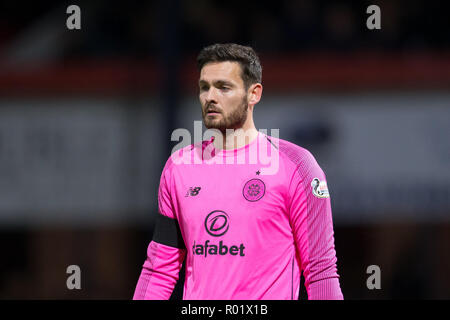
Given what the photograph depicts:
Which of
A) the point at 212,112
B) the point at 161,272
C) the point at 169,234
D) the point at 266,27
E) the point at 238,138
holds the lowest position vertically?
the point at 161,272

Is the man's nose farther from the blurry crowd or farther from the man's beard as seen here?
the blurry crowd

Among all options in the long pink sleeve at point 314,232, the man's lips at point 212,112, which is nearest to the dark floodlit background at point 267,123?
the man's lips at point 212,112

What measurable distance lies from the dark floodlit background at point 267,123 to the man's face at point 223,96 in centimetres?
428

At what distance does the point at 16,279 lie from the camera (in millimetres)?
9391

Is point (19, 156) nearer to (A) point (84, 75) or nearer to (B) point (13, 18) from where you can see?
(A) point (84, 75)

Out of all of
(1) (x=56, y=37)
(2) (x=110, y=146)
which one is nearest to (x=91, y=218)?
(2) (x=110, y=146)

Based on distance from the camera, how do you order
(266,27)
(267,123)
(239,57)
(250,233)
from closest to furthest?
(250,233) < (239,57) < (267,123) < (266,27)

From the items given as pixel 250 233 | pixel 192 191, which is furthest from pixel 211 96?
pixel 250 233

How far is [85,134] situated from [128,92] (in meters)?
0.72

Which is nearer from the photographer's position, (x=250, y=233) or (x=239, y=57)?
(x=250, y=233)

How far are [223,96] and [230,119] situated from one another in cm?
10

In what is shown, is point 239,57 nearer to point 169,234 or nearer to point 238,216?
point 238,216

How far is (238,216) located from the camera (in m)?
2.99

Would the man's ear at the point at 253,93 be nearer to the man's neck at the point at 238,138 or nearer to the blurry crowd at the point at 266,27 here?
the man's neck at the point at 238,138
